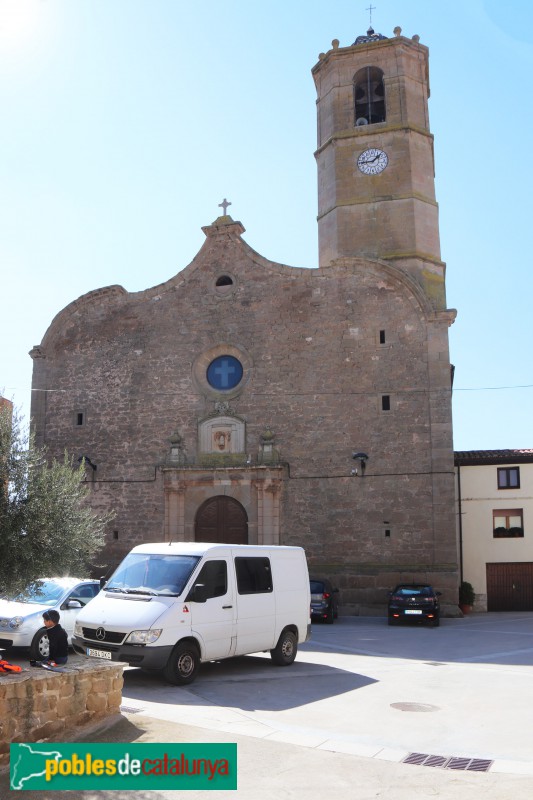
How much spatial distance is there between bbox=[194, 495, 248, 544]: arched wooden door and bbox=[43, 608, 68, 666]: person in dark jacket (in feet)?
47.8

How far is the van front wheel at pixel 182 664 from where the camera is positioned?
9555 mm

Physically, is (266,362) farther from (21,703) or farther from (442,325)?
(21,703)

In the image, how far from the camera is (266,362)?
2303 cm

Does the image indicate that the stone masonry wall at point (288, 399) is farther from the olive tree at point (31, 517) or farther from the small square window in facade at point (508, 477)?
the olive tree at point (31, 517)

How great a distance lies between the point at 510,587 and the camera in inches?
947

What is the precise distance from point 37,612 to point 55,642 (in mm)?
3800

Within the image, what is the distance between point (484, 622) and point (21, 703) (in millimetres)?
16262

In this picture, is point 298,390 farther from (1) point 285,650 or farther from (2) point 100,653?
(2) point 100,653

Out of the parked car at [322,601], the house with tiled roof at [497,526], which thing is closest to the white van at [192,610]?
the parked car at [322,601]

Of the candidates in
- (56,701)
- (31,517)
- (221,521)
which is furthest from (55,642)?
(221,521)

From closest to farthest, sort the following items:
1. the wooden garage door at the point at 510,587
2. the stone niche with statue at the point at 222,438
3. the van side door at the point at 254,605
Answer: the van side door at the point at 254,605 → the stone niche with statue at the point at 222,438 → the wooden garage door at the point at 510,587

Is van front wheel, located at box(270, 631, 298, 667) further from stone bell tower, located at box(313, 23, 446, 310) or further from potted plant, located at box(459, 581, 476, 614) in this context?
stone bell tower, located at box(313, 23, 446, 310)

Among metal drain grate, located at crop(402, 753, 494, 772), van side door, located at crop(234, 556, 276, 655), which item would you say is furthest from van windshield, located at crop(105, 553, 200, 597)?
metal drain grate, located at crop(402, 753, 494, 772)

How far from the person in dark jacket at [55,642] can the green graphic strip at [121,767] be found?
1.29 m
